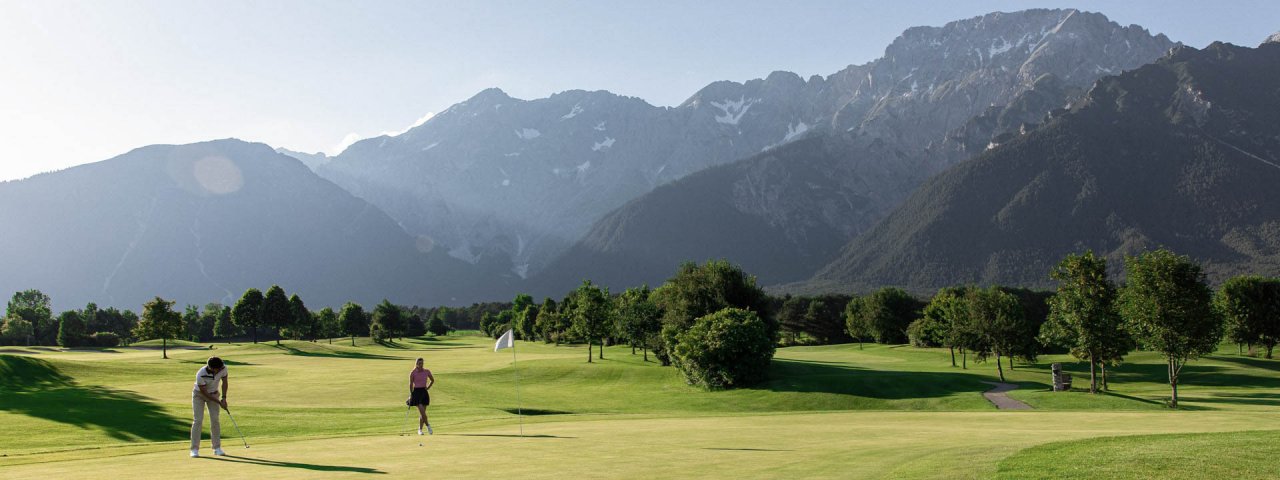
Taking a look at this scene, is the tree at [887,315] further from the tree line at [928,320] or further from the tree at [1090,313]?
the tree at [1090,313]

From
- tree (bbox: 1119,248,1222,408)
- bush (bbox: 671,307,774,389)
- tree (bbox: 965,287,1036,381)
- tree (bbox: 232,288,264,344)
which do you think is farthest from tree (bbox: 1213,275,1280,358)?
tree (bbox: 232,288,264,344)

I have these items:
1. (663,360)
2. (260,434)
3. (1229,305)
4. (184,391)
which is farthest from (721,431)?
(1229,305)

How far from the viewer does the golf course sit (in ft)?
51.8

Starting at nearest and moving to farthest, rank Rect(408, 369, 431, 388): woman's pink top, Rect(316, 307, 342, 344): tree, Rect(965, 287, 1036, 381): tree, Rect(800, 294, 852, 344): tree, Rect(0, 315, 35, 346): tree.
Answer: Rect(408, 369, 431, 388): woman's pink top, Rect(965, 287, 1036, 381): tree, Rect(0, 315, 35, 346): tree, Rect(316, 307, 342, 344): tree, Rect(800, 294, 852, 344): tree

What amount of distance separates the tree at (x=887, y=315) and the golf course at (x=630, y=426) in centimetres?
5435

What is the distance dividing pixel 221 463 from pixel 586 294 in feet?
242

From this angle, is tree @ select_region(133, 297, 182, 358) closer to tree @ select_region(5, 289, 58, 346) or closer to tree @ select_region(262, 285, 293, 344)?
tree @ select_region(262, 285, 293, 344)

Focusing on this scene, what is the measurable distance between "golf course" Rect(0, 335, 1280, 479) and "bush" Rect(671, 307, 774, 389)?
1725 millimetres

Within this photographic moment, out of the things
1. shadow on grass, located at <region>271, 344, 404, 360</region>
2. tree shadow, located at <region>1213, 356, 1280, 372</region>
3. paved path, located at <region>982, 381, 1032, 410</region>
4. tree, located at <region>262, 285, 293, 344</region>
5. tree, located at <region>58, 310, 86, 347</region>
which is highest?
tree, located at <region>262, 285, 293, 344</region>

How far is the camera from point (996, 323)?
6769 cm

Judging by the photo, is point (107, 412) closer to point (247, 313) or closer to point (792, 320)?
point (247, 313)

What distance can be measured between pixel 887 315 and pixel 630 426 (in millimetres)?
107017

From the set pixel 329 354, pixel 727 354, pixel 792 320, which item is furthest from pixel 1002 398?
pixel 792 320

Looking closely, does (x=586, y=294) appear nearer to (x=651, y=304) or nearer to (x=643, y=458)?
(x=651, y=304)
